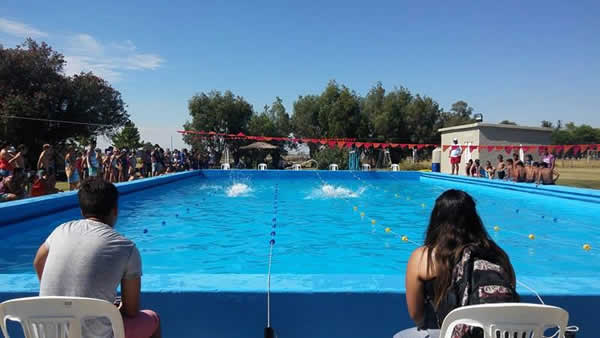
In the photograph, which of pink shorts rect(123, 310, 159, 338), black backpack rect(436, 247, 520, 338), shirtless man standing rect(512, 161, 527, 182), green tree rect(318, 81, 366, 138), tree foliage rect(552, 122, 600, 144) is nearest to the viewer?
black backpack rect(436, 247, 520, 338)

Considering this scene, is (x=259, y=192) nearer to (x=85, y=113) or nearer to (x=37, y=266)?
(x=37, y=266)

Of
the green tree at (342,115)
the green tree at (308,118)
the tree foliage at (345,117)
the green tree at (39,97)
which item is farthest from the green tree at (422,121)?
the green tree at (39,97)

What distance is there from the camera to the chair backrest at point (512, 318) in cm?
149

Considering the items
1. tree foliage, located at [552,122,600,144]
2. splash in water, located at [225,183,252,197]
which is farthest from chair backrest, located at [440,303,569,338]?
tree foliage, located at [552,122,600,144]

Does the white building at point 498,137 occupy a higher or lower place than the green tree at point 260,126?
lower

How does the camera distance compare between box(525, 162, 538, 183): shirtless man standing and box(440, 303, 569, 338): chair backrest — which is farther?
box(525, 162, 538, 183): shirtless man standing

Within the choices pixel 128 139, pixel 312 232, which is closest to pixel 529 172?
pixel 312 232

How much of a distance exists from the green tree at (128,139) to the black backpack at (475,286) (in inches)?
1766

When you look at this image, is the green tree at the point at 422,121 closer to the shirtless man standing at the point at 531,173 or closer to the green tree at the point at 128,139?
the shirtless man standing at the point at 531,173

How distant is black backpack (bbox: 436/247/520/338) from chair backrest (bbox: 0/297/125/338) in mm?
1407

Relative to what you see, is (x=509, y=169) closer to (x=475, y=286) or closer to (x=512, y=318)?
(x=475, y=286)

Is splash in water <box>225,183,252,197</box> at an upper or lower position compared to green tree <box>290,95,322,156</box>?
lower

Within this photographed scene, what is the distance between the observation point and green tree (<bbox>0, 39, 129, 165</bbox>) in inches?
780

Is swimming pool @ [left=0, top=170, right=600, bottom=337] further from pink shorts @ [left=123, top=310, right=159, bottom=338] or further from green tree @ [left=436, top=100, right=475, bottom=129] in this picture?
green tree @ [left=436, top=100, right=475, bottom=129]
